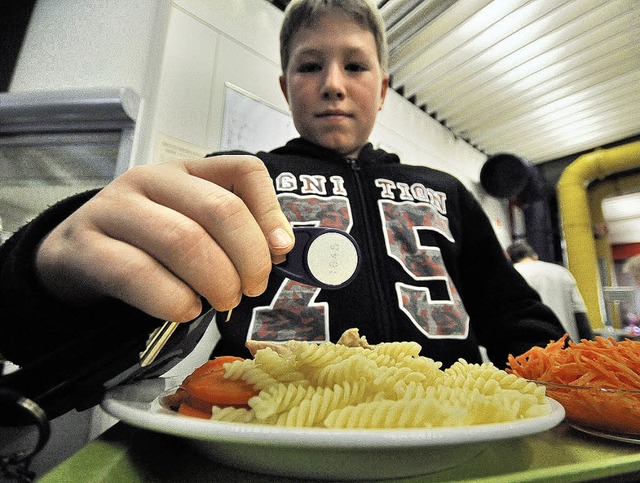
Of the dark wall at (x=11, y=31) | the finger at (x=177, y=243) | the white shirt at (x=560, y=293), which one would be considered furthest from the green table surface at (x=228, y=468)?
the white shirt at (x=560, y=293)

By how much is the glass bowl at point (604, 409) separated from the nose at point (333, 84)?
73 centimetres

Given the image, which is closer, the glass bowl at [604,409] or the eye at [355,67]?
the glass bowl at [604,409]

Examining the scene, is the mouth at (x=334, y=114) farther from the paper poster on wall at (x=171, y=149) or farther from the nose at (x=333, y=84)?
the paper poster on wall at (x=171, y=149)

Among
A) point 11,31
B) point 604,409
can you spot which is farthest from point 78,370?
point 11,31

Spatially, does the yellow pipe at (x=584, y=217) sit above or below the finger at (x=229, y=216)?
above

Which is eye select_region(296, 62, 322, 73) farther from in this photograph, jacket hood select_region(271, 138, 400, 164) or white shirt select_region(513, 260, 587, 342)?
white shirt select_region(513, 260, 587, 342)

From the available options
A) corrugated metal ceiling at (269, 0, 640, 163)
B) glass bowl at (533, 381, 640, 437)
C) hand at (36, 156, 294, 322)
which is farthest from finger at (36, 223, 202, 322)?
corrugated metal ceiling at (269, 0, 640, 163)

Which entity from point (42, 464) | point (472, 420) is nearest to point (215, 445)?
point (472, 420)

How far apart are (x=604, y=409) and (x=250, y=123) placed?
5.03 feet

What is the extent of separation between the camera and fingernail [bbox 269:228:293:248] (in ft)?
1.02

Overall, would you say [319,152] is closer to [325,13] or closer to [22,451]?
[325,13]

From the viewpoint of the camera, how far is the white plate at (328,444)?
0.59ft

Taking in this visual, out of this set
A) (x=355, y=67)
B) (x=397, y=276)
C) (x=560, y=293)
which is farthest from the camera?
(x=560, y=293)

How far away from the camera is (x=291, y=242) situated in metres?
0.32
